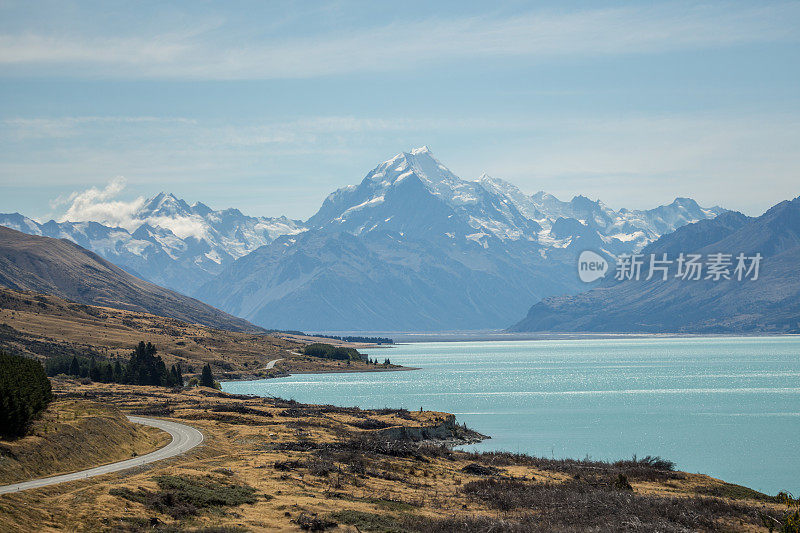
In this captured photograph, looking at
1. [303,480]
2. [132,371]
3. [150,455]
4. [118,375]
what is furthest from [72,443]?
[132,371]

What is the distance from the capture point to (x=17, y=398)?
45.2 m

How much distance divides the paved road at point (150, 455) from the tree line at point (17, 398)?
4.53 meters

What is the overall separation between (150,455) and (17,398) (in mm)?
11683

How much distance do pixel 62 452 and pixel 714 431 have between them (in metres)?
82.4

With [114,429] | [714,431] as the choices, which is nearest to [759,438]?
[714,431]

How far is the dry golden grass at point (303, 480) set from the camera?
35.8 metres

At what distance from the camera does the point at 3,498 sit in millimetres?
33531

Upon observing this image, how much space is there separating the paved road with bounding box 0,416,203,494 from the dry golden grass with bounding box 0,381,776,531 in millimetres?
1416

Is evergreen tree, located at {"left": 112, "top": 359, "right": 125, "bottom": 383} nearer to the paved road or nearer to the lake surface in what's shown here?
the lake surface

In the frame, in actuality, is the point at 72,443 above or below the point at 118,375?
above

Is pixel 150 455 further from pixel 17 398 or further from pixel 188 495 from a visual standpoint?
pixel 188 495

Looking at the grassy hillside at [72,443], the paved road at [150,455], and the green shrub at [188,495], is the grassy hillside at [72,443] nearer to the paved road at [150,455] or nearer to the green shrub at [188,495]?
the paved road at [150,455]

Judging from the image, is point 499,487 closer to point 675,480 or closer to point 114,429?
point 675,480

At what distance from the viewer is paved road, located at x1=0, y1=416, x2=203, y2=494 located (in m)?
40.3
